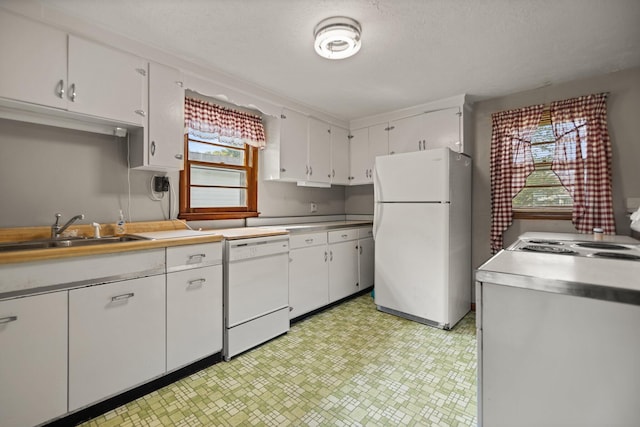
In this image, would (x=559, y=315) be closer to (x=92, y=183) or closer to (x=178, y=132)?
(x=178, y=132)

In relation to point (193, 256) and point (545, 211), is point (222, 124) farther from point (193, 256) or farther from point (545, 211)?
point (545, 211)

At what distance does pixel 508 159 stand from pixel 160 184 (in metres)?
3.32

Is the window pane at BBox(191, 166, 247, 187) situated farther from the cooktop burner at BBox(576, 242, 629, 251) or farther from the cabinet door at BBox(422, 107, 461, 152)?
the cooktop burner at BBox(576, 242, 629, 251)

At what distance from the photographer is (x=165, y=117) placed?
86.8 inches

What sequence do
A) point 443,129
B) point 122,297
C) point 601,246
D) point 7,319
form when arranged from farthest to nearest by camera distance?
point 443,129 < point 601,246 < point 122,297 < point 7,319

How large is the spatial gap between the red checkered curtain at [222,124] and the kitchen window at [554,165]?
8.31ft

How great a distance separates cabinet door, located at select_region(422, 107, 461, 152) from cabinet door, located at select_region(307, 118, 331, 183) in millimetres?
1157

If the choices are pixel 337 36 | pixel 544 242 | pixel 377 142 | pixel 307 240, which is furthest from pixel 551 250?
pixel 377 142

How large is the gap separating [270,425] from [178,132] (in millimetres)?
2064

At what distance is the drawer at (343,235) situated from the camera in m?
3.21

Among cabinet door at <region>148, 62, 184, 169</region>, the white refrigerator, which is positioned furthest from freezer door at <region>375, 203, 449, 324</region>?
cabinet door at <region>148, 62, 184, 169</region>

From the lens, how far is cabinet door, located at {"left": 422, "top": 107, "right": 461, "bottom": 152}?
10.2ft

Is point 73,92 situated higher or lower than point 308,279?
higher

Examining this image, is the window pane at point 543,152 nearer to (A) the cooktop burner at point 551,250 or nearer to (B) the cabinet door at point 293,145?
(A) the cooktop burner at point 551,250
